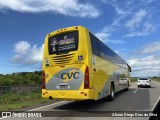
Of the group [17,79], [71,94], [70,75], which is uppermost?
[17,79]

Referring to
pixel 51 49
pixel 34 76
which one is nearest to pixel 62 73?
pixel 51 49

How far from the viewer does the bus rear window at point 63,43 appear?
1215 cm

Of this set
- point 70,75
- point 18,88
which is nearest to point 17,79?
point 18,88

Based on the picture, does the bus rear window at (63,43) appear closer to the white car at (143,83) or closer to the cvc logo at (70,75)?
the cvc logo at (70,75)

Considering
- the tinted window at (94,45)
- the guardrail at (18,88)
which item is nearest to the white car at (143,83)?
the guardrail at (18,88)

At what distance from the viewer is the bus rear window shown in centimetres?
1215

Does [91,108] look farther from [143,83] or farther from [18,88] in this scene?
[143,83]

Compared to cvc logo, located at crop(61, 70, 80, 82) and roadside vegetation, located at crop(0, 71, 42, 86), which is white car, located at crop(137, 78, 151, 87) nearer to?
roadside vegetation, located at crop(0, 71, 42, 86)

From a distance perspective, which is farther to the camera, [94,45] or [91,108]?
[94,45]

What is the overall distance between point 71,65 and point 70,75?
18.5 inches

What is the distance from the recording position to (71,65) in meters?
11.9

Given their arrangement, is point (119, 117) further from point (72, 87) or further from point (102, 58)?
point (102, 58)

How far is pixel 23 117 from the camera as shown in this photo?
1000 centimetres

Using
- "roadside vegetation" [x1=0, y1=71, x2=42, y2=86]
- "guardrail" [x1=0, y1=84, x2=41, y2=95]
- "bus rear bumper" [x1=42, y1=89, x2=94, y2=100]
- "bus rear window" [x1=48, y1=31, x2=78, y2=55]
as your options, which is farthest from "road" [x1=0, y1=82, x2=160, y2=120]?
"roadside vegetation" [x1=0, y1=71, x2=42, y2=86]
